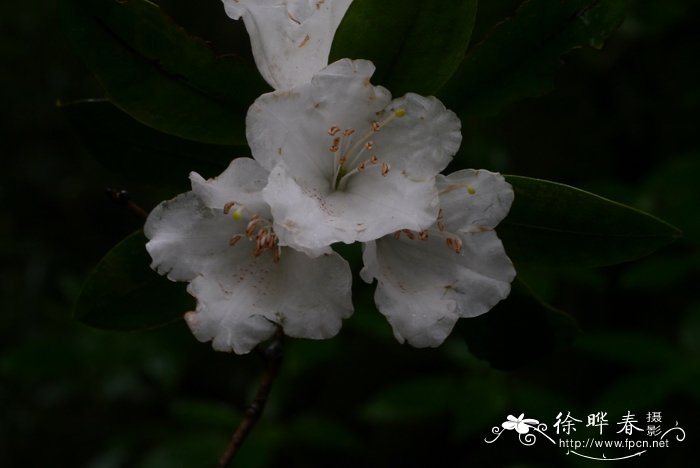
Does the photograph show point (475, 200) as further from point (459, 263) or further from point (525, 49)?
point (525, 49)

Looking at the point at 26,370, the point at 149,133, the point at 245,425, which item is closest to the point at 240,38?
the point at 26,370

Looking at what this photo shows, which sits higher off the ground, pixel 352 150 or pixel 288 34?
pixel 288 34

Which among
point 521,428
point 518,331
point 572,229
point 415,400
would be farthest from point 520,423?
point 572,229

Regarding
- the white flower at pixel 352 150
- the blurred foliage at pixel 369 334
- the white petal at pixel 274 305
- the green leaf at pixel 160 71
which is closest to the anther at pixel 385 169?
the white flower at pixel 352 150

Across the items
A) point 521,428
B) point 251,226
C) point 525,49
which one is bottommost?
point 251,226

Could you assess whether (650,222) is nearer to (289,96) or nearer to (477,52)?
(477,52)

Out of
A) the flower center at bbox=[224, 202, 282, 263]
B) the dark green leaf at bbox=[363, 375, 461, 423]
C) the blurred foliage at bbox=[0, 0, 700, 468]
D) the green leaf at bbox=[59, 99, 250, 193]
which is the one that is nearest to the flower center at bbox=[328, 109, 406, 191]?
the flower center at bbox=[224, 202, 282, 263]
